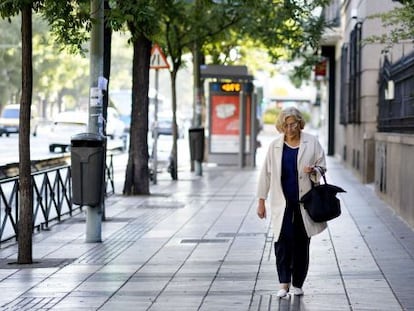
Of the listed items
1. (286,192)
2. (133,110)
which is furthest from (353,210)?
(286,192)

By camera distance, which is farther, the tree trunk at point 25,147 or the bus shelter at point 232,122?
the bus shelter at point 232,122

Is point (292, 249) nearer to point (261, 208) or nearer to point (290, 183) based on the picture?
point (261, 208)

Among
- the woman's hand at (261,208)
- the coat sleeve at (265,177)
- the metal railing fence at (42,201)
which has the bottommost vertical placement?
the metal railing fence at (42,201)

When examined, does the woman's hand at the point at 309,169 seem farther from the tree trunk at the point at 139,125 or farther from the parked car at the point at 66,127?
the parked car at the point at 66,127

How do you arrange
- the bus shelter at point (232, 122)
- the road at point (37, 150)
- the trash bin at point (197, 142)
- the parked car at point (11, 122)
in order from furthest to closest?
the parked car at point (11, 122)
the bus shelter at point (232, 122)
the trash bin at point (197, 142)
the road at point (37, 150)

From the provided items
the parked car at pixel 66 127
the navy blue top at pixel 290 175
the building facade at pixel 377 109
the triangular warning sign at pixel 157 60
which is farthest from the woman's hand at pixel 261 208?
the parked car at pixel 66 127

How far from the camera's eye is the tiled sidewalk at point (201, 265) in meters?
8.74

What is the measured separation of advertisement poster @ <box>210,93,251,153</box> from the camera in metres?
31.7

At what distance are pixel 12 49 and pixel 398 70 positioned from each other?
24167 millimetres

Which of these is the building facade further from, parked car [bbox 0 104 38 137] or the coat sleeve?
parked car [bbox 0 104 38 137]

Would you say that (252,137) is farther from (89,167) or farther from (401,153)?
(89,167)

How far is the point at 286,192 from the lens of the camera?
8836mm

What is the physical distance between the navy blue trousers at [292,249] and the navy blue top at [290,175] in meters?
0.07

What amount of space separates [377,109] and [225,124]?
9378 millimetres
